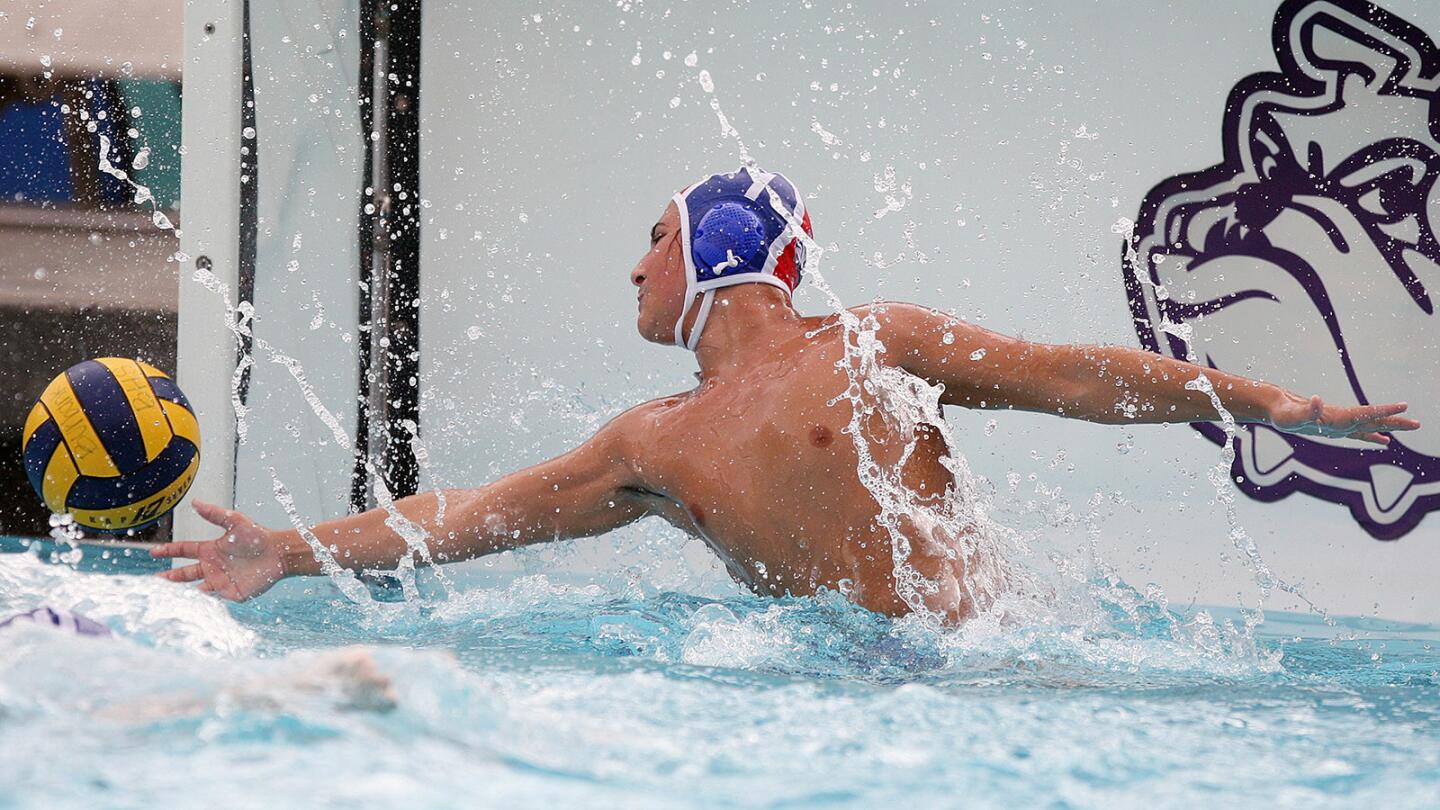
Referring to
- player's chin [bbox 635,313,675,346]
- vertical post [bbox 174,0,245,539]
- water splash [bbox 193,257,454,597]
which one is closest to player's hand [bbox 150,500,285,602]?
water splash [bbox 193,257,454,597]

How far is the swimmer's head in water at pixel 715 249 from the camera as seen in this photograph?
2.89m

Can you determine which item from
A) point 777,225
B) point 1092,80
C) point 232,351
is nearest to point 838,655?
point 777,225

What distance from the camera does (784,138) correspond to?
5246 millimetres

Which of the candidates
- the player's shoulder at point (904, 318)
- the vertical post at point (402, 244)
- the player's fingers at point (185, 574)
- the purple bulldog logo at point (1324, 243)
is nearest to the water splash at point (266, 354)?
the vertical post at point (402, 244)

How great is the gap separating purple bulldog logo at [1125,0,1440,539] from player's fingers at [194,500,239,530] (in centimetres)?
343

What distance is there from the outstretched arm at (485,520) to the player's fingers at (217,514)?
10mm

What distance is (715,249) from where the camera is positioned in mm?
2887

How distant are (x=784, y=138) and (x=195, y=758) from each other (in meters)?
4.22

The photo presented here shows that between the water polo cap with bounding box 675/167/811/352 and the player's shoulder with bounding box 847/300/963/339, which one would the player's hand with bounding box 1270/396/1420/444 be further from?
the water polo cap with bounding box 675/167/811/352

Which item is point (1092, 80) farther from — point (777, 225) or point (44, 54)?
point (44, 54)

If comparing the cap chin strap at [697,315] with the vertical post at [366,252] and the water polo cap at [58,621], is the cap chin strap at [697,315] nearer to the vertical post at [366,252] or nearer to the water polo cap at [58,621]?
the water polo cap at [58,621]

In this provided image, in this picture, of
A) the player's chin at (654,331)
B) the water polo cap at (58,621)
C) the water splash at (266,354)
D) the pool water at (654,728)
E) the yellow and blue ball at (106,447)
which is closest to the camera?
the pool water at (654,728)

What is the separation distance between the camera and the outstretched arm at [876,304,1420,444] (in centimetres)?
264

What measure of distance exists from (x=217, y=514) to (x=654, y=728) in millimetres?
1511
